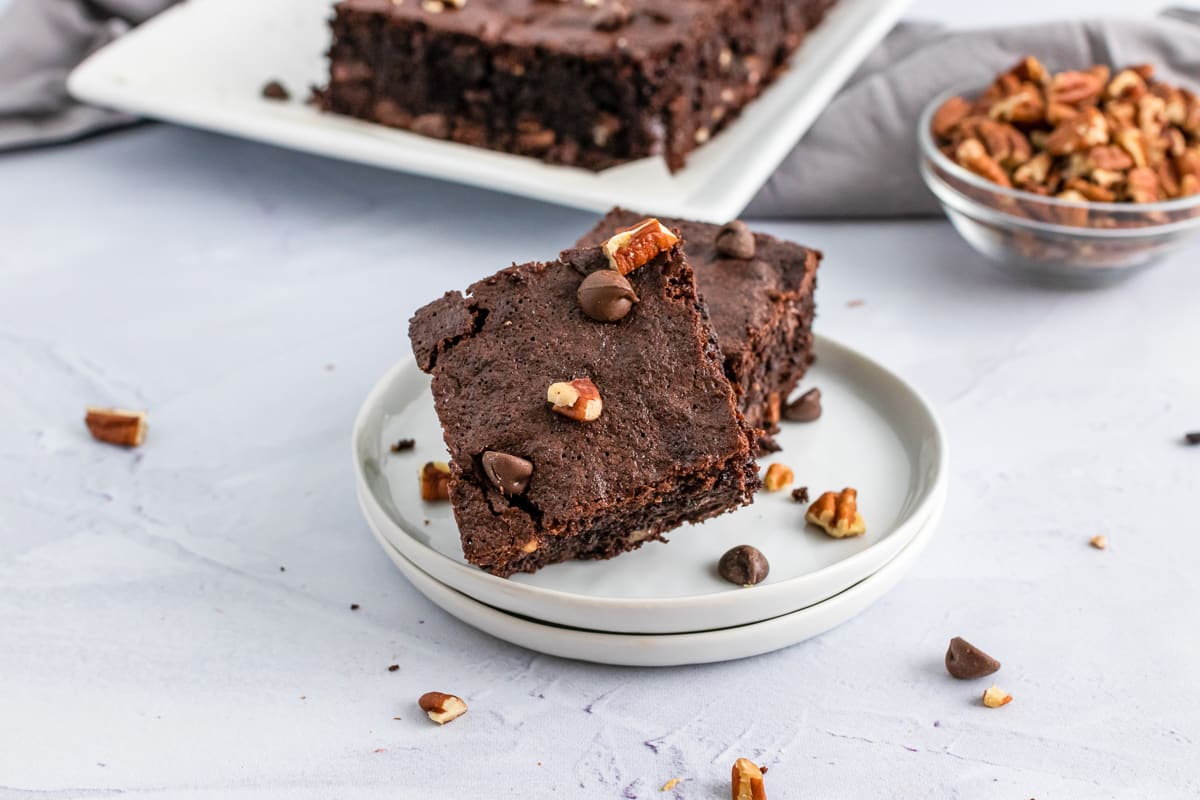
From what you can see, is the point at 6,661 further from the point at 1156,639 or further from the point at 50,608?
the point at 1156,639

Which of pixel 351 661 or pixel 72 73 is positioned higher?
pixel 72 73

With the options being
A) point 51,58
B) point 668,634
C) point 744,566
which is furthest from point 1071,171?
point 51,58

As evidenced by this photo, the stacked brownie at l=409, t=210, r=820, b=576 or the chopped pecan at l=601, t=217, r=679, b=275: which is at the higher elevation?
the chopped pecan at l=601, t=217, r=679, b=275

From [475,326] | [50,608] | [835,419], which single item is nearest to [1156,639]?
[835,419]

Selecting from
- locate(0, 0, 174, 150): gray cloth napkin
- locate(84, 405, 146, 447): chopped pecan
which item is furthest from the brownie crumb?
locate(84, 405, 146, 447): chopped pecan

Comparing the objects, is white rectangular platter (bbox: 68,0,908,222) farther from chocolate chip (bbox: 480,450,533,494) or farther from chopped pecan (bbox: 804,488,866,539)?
chocolate chip (bbox: 480,450,533,494)

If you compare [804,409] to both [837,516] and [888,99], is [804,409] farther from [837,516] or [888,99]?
[888,99]
